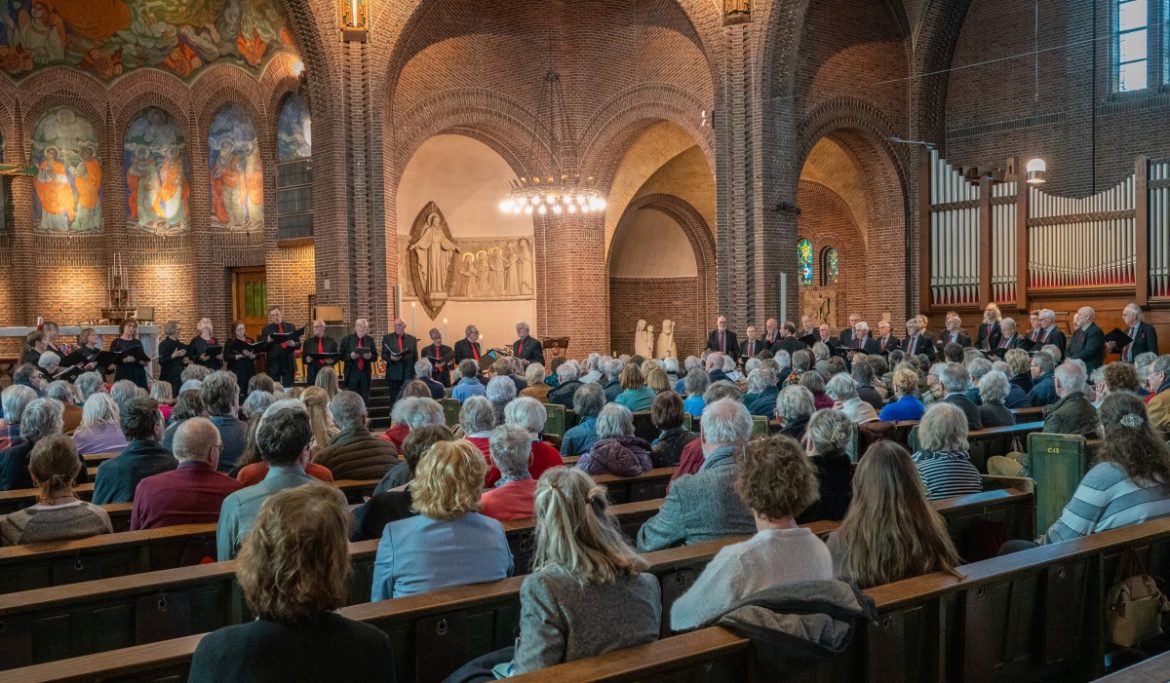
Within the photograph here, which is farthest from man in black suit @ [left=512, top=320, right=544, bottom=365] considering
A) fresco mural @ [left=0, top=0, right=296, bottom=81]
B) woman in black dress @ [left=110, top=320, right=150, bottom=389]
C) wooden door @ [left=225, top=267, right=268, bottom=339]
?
wooden door @ [left=225, top=267, right=268, bottom=339]

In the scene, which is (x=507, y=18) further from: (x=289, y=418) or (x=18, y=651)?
(x=18, y=651)

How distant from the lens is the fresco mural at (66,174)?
22.8 metres

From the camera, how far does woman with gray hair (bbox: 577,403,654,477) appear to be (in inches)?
254

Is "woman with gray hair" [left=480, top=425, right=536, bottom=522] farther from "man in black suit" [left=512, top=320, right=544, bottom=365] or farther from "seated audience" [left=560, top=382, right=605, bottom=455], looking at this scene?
"man in black suit" [left=512, top=320, right=544, bottom=365]

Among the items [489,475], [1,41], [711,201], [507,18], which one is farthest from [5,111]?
[489,475]

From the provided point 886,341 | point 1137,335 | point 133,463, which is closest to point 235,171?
point 886,341

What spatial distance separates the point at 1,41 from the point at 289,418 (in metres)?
20.6

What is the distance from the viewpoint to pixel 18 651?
3.73 m

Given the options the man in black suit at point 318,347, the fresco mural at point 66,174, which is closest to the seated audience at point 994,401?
the man in black suit at point 318,347

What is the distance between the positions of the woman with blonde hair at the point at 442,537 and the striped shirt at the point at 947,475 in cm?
243

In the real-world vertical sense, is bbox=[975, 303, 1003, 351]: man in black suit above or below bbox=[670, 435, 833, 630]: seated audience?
above

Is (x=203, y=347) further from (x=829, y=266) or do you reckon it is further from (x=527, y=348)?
(x=829, y=266)

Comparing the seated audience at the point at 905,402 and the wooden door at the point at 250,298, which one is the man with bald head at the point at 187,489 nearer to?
the seated audience at the point at 905,402

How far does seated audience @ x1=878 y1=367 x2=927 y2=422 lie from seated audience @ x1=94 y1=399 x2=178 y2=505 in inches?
201
